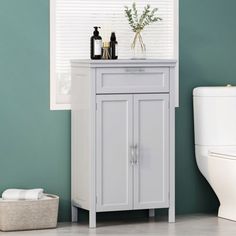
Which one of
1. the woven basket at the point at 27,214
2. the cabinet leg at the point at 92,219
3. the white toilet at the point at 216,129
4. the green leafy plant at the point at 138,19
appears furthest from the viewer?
the white toilet at the point at 216,129

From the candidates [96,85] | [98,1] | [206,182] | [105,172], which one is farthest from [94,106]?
[206,182]

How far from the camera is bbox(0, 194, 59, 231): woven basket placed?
505 cm

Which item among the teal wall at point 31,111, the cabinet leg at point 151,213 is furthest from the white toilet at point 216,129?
the cabinet leg at point 151,213

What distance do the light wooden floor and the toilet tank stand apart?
1.94 ft

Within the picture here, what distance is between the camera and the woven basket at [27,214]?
5047 mm

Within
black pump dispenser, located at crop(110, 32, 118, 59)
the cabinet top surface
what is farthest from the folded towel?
black pump dispenser, located at crop(110, 32, 118, 59)

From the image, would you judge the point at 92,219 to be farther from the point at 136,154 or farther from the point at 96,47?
the point at 96,47

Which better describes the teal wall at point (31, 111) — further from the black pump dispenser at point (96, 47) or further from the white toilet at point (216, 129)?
the black pump dispenser at point (96, 47)

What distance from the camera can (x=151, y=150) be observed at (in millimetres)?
5289

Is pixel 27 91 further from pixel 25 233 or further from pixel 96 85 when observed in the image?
pixel 25 233

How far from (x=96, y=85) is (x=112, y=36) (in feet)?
1.51

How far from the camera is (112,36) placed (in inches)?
211

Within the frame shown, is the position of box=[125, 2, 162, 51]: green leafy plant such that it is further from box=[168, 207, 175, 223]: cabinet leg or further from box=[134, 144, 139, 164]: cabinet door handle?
box=[168, 207, 175, 223]: cabinet leg

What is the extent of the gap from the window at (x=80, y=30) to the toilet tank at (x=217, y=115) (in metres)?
0.54
